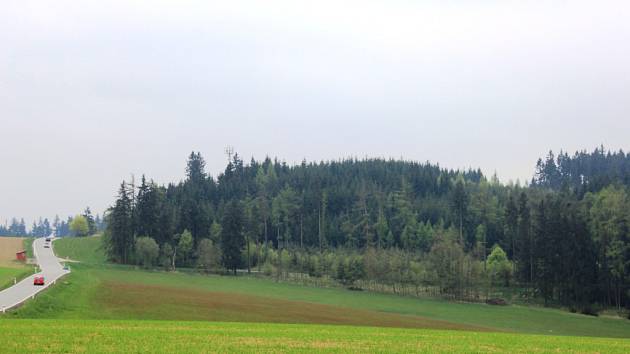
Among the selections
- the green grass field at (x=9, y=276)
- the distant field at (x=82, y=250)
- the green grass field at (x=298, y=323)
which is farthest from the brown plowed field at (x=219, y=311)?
the distant field at (x=82, y=250)

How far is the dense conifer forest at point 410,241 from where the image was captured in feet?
328

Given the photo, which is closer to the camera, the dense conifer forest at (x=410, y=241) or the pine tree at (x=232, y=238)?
the dense conifer forest at (x=410, y=241)

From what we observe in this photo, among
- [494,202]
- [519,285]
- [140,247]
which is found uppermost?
[494,202]

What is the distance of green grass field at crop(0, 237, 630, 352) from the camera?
30078 millimetres

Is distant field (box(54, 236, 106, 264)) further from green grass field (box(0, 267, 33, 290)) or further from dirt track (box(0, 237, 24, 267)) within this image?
green grass field (box(0, 267, 33, 290))

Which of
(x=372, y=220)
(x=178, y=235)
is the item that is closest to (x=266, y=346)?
(x=178, y=235)

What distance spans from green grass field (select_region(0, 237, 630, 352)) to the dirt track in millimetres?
44146

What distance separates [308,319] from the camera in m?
56.1

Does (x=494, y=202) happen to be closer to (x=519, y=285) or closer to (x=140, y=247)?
(x=519, y=285)

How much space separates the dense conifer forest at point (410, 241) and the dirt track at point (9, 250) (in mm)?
23845

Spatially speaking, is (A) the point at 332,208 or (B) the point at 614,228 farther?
(A) the point at 332,208

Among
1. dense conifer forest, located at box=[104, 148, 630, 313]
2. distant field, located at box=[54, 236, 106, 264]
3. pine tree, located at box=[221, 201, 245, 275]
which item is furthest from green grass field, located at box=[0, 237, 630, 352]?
distant field, located at box=[54, 236, 106, 264]

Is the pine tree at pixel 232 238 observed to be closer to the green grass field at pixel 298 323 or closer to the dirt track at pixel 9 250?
the green grass field at pixel 298 323

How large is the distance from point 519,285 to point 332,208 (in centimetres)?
8441
